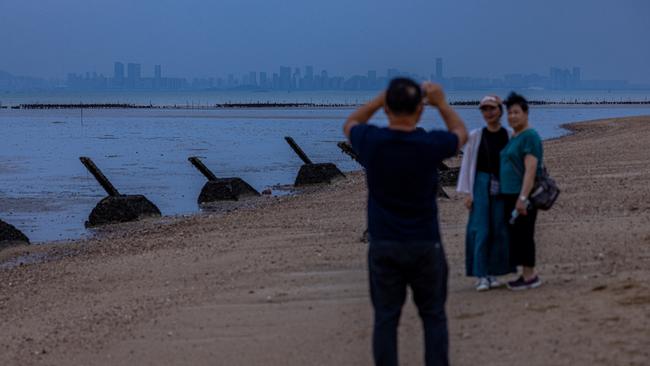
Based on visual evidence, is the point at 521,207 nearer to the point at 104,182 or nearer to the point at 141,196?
the point at 141,196

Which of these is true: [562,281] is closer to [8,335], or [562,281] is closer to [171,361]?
[171,361]

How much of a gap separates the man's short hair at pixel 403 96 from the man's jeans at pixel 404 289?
717mm

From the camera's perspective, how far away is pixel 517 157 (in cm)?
754

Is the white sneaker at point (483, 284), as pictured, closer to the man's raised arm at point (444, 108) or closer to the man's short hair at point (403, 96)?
the man's raised arm at point (444, 108)

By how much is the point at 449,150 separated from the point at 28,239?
14.3m

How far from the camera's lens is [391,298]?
17.5 ft

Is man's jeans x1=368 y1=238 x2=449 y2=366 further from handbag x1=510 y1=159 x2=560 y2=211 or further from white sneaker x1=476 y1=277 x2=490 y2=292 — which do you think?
white sneaker x1=476 y1=277 x2=490 y2=292

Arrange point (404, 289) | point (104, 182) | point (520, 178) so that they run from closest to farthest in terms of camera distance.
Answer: point (404, 289), point (520, 178), point (104, 182)

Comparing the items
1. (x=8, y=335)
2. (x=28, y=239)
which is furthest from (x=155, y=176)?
(x=8, y=335)

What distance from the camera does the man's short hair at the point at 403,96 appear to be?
16.7 feet

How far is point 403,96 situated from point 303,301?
3.79 metres

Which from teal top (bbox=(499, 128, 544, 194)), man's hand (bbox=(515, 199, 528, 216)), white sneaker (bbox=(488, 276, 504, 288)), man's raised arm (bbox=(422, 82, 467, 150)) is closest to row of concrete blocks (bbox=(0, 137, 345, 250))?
white sneaker (bbox=(488, 276, 504, 288))

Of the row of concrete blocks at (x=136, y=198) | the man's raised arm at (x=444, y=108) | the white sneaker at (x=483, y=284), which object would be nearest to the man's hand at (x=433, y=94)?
the man's raised arm at (x=444, y=108)

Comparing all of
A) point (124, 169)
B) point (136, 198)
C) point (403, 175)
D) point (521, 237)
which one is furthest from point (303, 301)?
point (124, 169)
